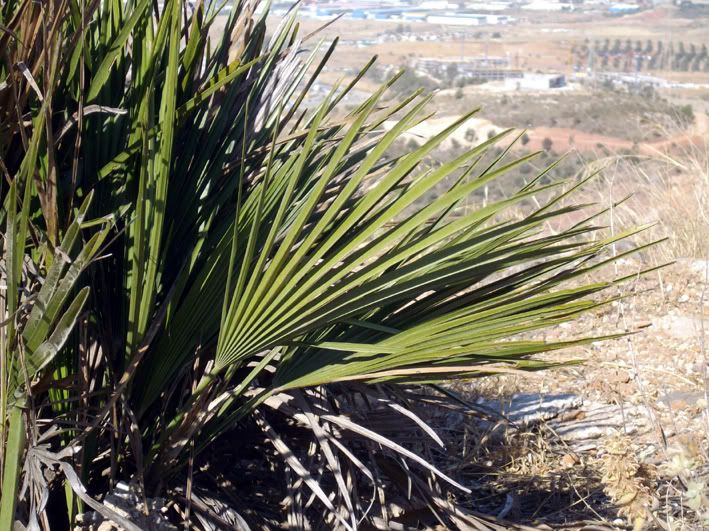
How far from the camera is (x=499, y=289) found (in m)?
1.82

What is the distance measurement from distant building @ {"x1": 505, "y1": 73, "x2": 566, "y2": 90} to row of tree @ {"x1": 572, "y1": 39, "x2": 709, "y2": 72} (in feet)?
19.9

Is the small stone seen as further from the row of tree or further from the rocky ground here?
the row of tree

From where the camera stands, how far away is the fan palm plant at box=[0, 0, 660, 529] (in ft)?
4.78

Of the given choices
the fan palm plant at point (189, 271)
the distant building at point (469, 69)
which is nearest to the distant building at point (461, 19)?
the distant building at point (469, 69)

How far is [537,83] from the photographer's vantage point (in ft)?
99.1

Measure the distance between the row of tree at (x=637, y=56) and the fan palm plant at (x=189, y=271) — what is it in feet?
117

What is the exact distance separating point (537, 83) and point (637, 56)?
10545mm

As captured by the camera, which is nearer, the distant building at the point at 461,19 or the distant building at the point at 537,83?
the distant building at the point at 537,83

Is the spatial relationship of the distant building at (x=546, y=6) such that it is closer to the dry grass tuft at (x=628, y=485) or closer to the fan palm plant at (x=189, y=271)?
the dry grass tuft at (x=628, y=485)

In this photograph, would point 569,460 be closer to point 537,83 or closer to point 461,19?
point 537,83

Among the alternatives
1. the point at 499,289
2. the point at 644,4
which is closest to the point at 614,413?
the point at 499,289

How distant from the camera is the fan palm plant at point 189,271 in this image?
57.4 inches

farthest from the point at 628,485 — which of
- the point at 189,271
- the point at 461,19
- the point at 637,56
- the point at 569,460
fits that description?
the point at 461,19

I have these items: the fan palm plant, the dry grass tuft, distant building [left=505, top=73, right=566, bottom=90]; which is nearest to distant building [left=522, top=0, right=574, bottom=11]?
distant building [left=505, top=73, right=566, bottom=90]
